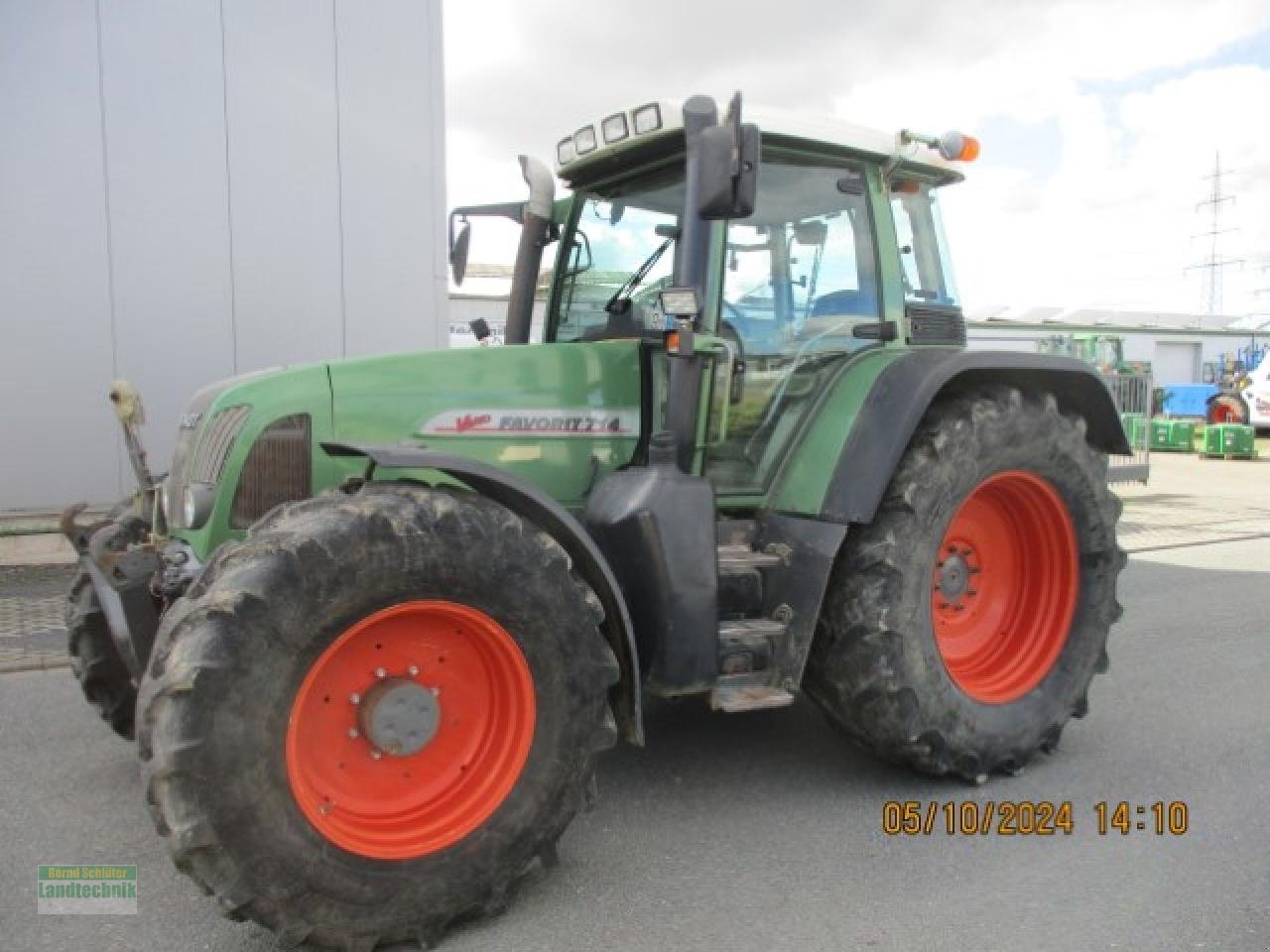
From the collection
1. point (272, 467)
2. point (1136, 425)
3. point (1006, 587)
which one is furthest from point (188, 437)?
point (1136, 425)

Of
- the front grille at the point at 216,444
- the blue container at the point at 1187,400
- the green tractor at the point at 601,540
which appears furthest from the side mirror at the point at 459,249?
the blue container at the point at 1187,400

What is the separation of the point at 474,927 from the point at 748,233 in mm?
2550

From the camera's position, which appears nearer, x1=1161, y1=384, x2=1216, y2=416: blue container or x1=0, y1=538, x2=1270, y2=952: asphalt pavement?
x1=0, y1=538, x2=1270, y2=952: asphalt pavement

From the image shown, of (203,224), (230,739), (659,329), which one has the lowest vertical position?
(230,739)

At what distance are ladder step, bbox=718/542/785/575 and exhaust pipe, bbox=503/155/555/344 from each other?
157cm

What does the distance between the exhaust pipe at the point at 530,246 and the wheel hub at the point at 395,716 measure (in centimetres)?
222

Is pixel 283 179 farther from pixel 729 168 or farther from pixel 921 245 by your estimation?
pixel 729 168

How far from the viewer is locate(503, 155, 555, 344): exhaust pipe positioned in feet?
14.9

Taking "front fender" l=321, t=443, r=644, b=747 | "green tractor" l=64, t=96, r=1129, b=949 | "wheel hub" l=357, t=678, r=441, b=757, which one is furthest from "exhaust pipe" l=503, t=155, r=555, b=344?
"wheel hub" l=357, t=678, r=441, b=757

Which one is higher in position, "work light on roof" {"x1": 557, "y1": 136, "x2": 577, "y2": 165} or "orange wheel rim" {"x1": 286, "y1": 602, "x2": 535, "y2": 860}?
"work light on roof" {"x1": 557, "y1": 136, "x2": 577, "y2": 165}

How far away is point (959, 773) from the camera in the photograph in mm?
3871

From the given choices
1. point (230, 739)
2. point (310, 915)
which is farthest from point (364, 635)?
point (310, 915)

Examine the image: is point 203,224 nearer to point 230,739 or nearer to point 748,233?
point 748,233

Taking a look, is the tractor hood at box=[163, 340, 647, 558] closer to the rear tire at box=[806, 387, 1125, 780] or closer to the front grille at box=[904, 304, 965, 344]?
the rear tire at box=[806, 387, 1125, 780]
